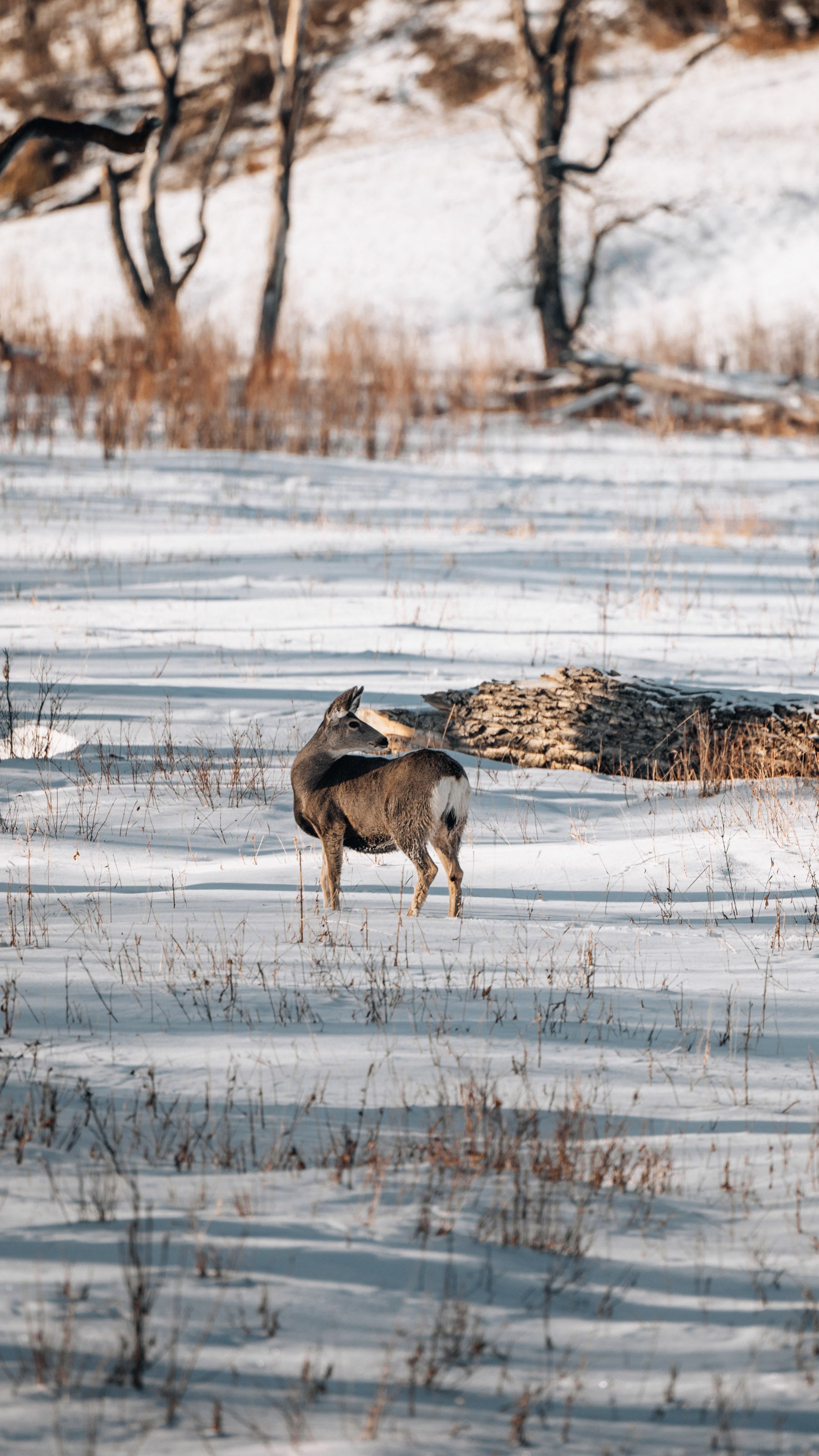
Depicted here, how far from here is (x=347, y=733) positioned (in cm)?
509

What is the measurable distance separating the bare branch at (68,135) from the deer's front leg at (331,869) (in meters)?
6.61

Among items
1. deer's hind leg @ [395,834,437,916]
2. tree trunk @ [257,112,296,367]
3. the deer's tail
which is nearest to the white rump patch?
the deer's tail

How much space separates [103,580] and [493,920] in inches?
294

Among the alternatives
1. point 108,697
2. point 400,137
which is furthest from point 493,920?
point 400,137

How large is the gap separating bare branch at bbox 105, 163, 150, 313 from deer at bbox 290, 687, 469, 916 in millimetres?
18091

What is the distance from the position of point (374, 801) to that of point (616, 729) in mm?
2573

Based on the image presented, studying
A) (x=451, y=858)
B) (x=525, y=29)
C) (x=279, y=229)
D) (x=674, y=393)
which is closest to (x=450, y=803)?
(x=451, y=858)

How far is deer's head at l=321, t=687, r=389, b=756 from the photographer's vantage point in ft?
16.6

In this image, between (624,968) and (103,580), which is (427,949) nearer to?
(624,968)

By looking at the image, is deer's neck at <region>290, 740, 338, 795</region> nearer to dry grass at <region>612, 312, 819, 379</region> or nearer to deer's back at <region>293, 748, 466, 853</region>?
deer's back at <region>293, 748, 466, 853</region>

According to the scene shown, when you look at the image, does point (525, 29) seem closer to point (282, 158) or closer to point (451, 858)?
point (282, 158)

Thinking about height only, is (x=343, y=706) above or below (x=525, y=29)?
below

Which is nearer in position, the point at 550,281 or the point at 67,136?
the point at 67,136

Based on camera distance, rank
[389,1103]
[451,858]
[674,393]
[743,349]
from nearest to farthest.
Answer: [389,1103] < [451,858] < [674,393] < [743,349]
